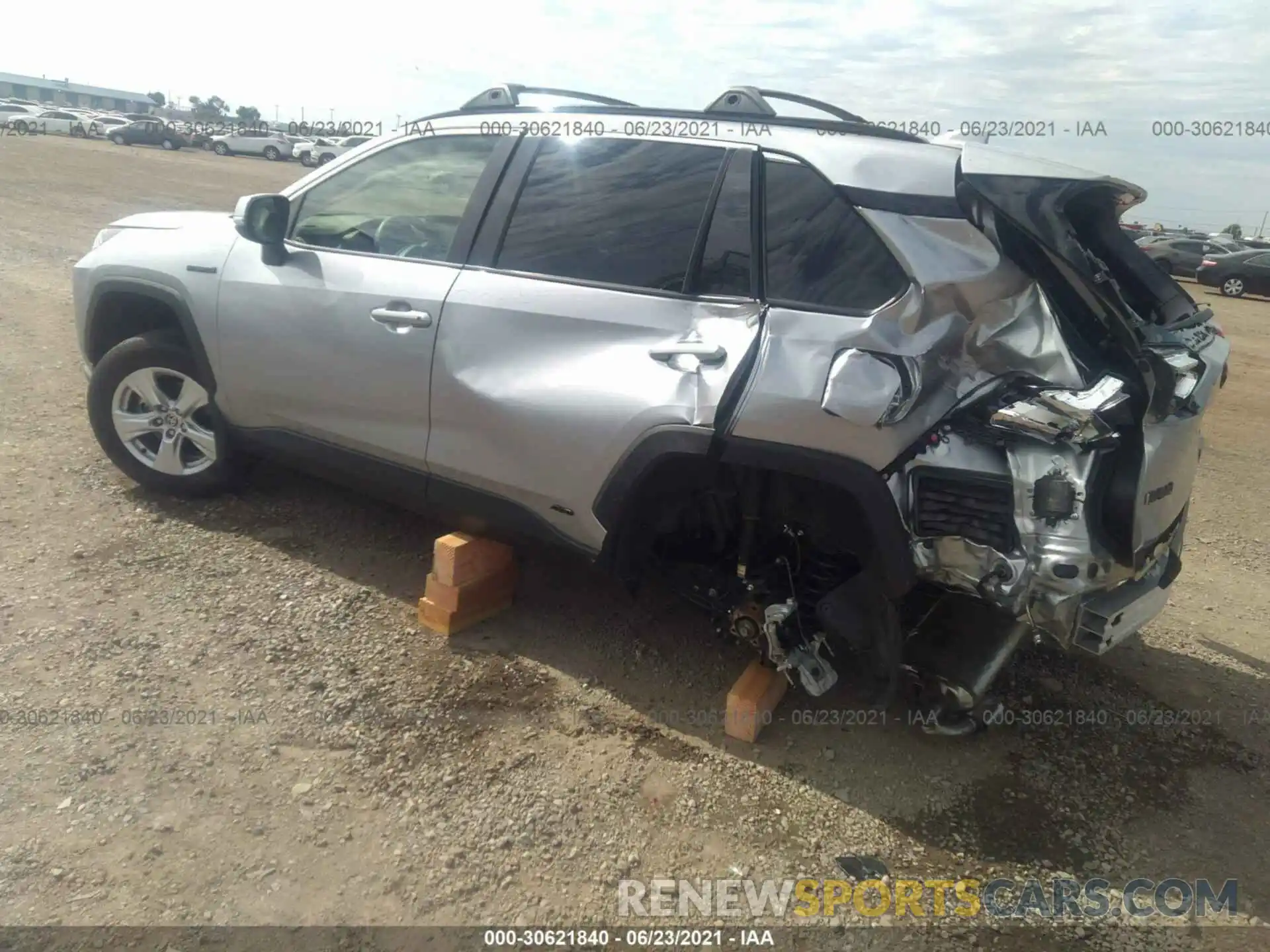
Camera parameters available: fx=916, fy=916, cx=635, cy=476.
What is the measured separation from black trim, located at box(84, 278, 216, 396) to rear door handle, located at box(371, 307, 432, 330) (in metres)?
1.03

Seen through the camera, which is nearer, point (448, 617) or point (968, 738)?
point (968, 738)

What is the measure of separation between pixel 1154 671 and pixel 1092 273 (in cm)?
190

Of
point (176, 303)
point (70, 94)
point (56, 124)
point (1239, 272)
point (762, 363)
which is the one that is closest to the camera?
point (762, 363)

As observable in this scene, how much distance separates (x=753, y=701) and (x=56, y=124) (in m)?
53.1

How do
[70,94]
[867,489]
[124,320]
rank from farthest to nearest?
1. [70,94]
2. [124,320]
3. [867,489]

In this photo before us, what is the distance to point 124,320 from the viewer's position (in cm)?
442

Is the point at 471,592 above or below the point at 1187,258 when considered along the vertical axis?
below

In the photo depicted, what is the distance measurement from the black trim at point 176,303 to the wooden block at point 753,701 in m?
2.62

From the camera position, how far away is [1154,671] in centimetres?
375

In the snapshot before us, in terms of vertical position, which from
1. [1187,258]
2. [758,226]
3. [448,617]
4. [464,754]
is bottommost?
[464,754]

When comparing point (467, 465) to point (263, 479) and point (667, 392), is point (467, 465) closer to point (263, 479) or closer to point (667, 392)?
point (667, 392)

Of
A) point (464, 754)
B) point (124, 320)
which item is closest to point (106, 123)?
point (124, 320)

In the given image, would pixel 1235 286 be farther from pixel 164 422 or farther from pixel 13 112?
pixel 13 112

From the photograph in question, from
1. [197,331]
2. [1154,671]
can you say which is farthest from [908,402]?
[197,331]
